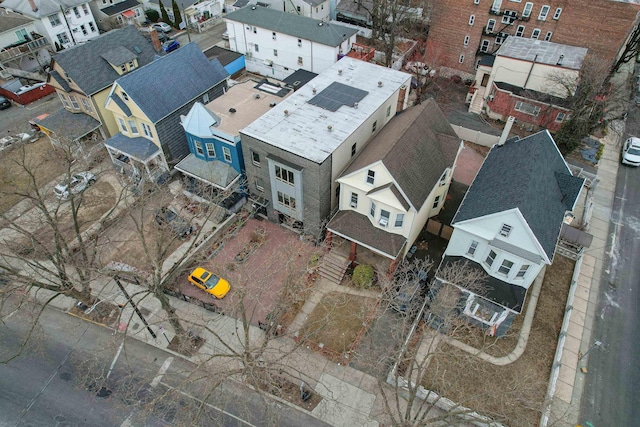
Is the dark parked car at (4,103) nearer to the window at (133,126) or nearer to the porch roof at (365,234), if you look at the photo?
the window at (133,126)

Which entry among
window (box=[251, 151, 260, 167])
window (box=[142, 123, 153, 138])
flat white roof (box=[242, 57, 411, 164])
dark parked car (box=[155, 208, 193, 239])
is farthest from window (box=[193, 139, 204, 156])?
flat white roof (box=[242, 57, 411, 164])

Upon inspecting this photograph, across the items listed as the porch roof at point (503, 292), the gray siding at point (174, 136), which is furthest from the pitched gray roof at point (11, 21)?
the porch roof at point (503, 292)

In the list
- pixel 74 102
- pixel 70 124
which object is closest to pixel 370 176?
pixel 70 124

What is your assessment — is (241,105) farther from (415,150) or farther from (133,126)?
(415,150)

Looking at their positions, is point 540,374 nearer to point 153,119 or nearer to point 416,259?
point 416,259

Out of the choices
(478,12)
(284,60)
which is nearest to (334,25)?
(284,60)

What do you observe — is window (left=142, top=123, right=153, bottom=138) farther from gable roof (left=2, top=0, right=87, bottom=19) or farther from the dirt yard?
gable roof (left=2, top=0, right=87, bottom=19)
